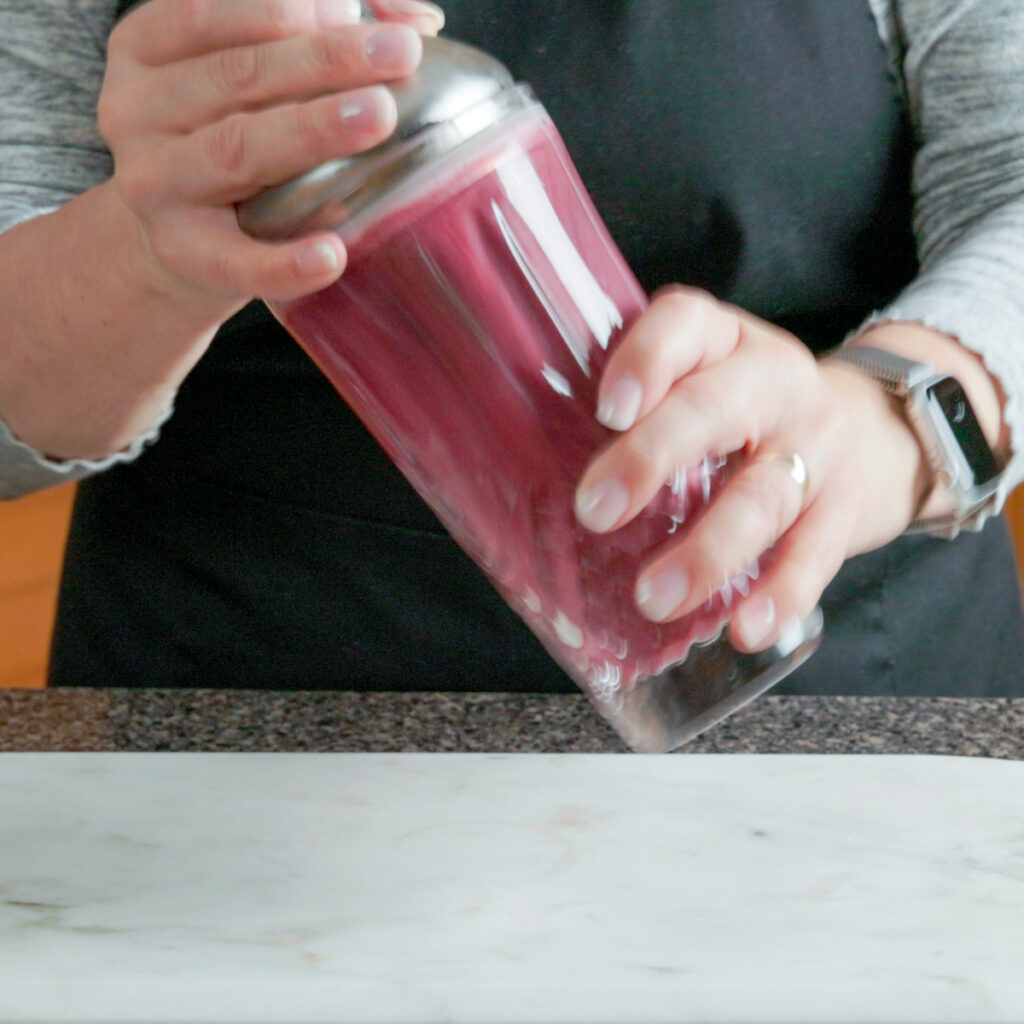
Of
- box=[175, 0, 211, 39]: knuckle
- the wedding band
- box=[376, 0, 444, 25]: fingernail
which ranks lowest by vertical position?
the wedding band

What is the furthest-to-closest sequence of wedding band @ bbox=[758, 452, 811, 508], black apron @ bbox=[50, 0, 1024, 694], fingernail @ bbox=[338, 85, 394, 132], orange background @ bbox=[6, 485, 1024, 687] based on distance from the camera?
orange background @ bbox=[6, 485, 1024, 687]
black apron @ bbox=[50, 0, 1024, 694]
wedding band @ bbox=[758, 452, 811, 508]
fingernail @ bbox=[338, 85, 394, 132]

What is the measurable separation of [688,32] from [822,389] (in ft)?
1.05

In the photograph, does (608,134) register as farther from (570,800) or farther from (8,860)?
(8,860)

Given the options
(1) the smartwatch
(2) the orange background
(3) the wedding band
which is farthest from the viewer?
(2) the orange background

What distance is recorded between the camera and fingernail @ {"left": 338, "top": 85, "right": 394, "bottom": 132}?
12.9 inches

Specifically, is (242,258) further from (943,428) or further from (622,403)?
(943,428)

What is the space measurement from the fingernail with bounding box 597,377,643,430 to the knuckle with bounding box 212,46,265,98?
0.14 meters

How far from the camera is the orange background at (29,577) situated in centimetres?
202

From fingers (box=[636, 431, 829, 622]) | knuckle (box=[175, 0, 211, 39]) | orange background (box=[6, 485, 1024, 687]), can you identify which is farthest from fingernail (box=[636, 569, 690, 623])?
orange background (box=[6, 485, 1024, 687])

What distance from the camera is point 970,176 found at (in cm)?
71

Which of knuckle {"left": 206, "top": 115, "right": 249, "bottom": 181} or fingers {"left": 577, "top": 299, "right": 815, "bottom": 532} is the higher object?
knuckle {"left": 206, "top": 115, "right": 249, "bottom": 181}

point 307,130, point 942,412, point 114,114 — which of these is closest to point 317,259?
point 307,130

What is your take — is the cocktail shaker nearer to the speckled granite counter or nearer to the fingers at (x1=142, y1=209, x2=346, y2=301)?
the fingers at (x1=142, y1=209, x2=346, y2=301)

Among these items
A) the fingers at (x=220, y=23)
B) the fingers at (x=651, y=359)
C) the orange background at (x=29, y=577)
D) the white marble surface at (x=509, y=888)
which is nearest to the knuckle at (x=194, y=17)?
the fingers at (x=220, y=23)
